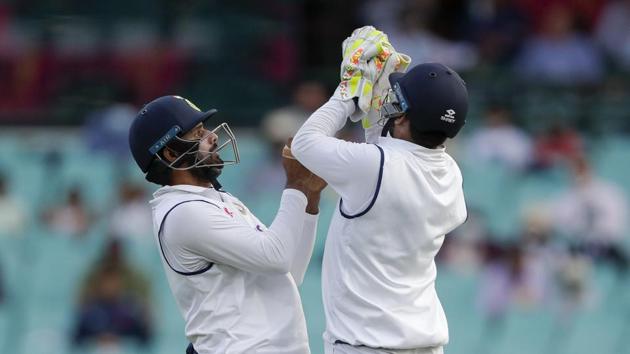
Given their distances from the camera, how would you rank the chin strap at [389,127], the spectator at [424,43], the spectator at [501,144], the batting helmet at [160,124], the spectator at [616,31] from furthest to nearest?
the spectator at [616,31] < the spectator at [424,43] < the spectator at [501,144] < the batting helmet at [160,124] < the chin strap at [389,127]

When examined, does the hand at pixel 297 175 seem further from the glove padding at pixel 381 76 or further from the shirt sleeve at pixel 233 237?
the glove padding at pixel 381 76

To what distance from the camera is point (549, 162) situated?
9.23 m

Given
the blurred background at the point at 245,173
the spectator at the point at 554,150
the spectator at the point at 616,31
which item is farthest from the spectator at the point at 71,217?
the spectator at the point at 616,31

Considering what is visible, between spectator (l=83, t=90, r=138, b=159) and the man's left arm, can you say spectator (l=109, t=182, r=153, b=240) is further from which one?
the man's left arm

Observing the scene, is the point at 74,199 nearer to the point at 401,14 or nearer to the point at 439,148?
the point at 401,14

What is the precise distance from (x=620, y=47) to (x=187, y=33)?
3243mm

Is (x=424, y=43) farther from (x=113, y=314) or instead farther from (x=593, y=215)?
(x=113, y=314)

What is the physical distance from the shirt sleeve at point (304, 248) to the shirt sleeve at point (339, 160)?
0.32 metres

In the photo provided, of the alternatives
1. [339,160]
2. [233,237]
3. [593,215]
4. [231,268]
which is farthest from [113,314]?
[339,160]

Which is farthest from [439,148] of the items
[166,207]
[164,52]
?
[164,52]

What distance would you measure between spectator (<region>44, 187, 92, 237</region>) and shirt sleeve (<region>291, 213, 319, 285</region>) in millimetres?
4306

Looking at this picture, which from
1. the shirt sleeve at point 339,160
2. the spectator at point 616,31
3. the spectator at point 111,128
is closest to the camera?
the shirt sleeve at point 339,160

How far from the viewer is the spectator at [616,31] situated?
10387mm

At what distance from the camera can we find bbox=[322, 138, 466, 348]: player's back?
14.2 ft
